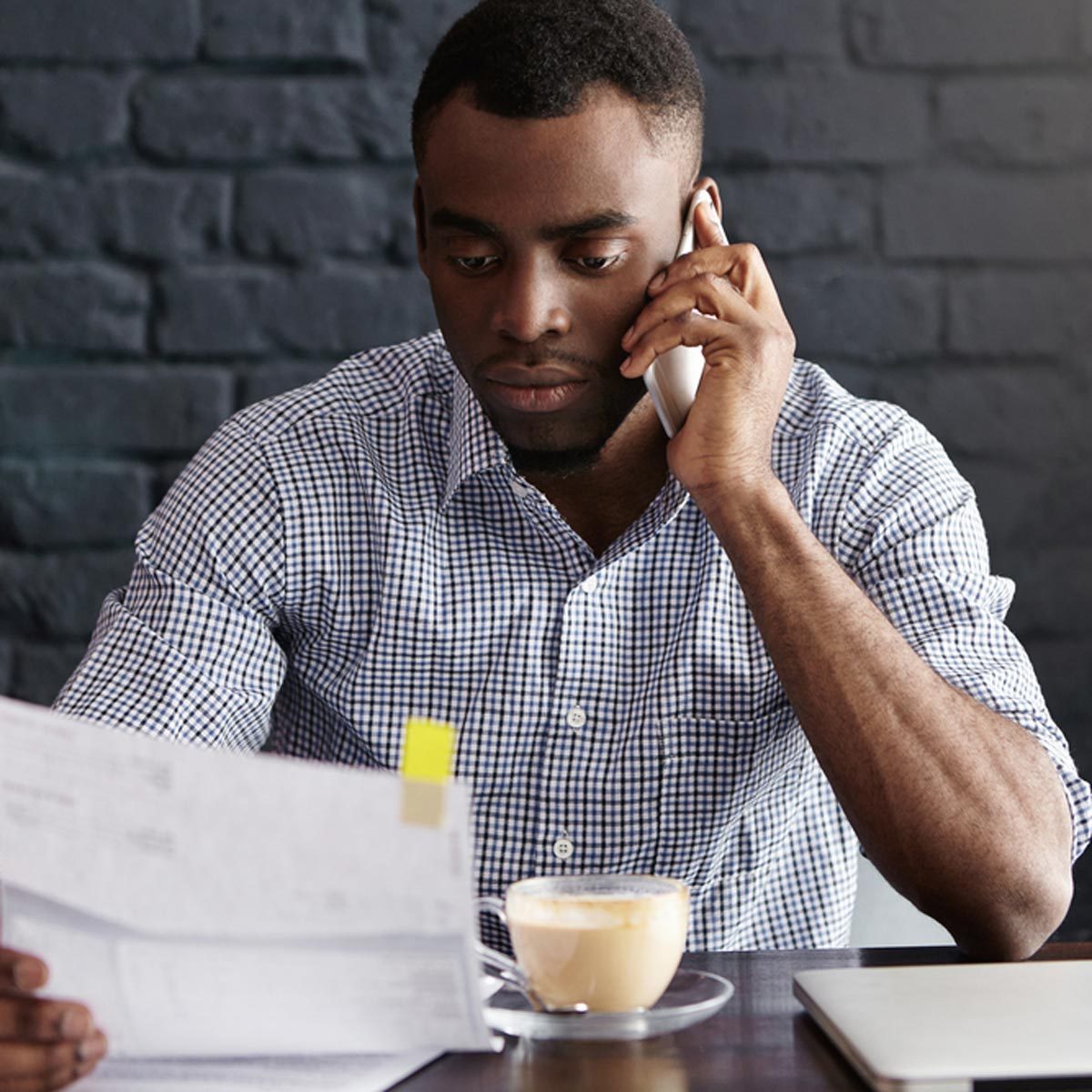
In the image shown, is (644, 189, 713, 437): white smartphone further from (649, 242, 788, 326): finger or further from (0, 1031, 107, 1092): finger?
(0, 1031, 107, 1092): finger

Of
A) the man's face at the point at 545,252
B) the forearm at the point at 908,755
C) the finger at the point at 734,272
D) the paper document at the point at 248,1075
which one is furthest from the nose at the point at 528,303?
the paper document at the point at 248,1075

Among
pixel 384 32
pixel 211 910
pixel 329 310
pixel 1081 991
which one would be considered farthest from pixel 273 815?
pixel 384 32

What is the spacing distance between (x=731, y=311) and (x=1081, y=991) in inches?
25.8

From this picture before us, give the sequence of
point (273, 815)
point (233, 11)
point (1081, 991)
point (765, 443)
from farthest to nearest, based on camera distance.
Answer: point (233, 11)
point (765, 443)
point (1081, 991)
point (273, 815)

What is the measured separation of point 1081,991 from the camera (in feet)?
2.48

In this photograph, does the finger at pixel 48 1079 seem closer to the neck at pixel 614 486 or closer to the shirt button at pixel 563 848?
the shirt button at pixel 563 848

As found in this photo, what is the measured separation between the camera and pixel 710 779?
1.25 m

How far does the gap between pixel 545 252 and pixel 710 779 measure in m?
0.46

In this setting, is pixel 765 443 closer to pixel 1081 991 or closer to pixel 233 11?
pixel 1081 991

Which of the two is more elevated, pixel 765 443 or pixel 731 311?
pixel 731 311

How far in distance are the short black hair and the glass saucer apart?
72 cm

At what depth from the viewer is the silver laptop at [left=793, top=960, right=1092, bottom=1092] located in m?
0.64

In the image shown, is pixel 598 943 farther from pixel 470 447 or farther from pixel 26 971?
pixel 470 447

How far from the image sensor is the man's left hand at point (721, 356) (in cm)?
119
